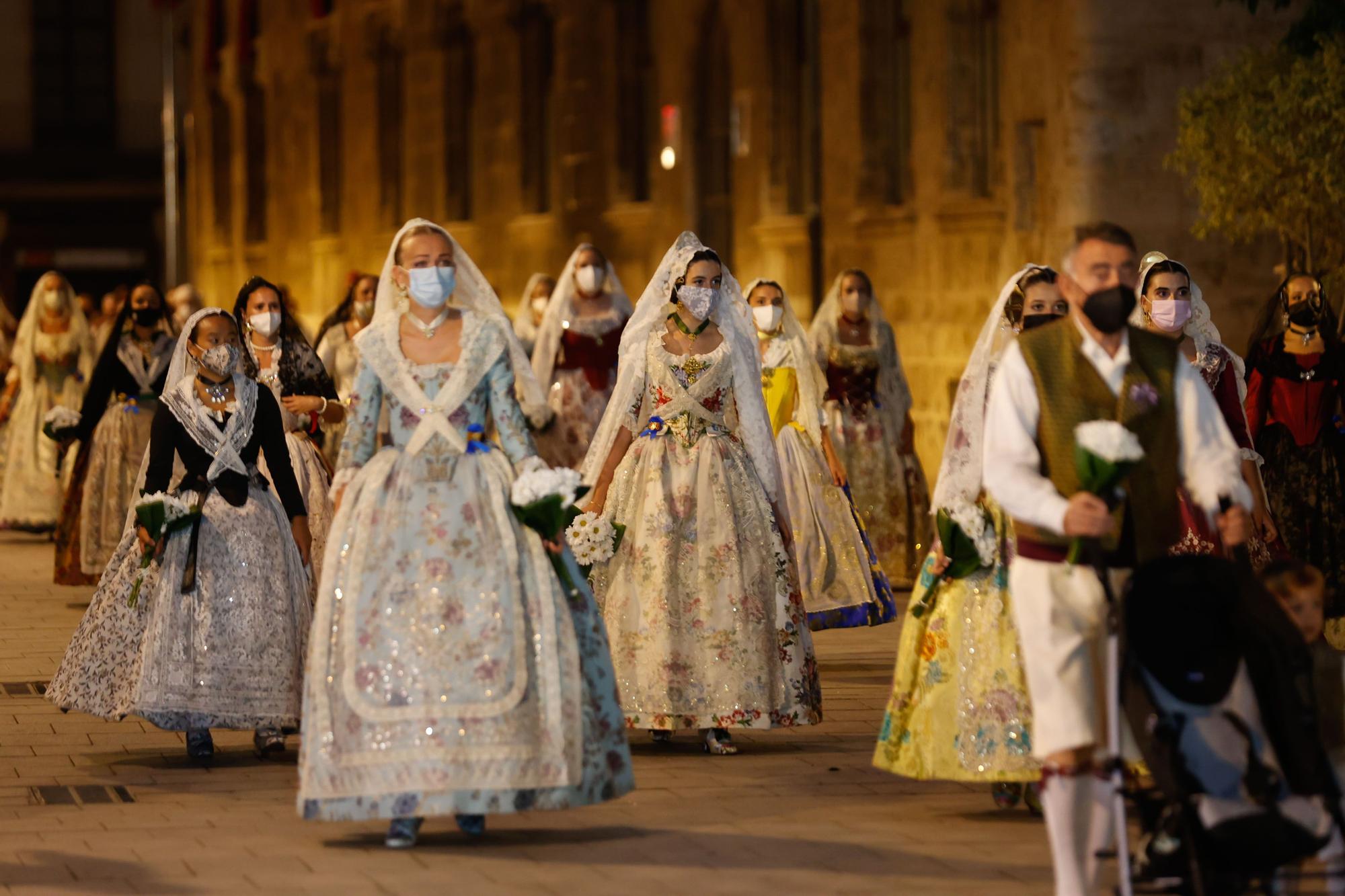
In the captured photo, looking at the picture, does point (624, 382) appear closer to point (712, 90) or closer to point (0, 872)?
point (0, 872)

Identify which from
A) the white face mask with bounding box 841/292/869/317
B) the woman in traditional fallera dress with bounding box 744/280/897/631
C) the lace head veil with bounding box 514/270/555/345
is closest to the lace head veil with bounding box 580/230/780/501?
the woman in traditional fallera dress with bounding box 744/280/897/631

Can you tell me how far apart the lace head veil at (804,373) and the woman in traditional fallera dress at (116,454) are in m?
3.76

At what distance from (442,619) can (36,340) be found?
44.1 ft

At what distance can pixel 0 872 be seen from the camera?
26.1ft

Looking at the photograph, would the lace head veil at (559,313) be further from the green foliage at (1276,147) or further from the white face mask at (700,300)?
the white face mask at (700,300)

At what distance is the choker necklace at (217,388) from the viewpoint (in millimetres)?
10359

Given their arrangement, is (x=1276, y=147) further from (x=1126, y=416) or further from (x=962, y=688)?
(x=1126, y=416)

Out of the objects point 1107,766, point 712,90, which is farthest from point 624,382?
point 712,90

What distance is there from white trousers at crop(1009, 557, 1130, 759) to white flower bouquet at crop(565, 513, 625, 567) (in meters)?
3.41

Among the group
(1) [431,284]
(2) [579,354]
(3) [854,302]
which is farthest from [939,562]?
(2) [579,354]

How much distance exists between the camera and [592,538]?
10.1 m

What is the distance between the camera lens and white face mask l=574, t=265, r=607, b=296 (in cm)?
1780

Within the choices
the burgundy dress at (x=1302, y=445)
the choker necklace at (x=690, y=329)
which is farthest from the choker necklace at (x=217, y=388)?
the burgundy dress at (x=1302, y=445)

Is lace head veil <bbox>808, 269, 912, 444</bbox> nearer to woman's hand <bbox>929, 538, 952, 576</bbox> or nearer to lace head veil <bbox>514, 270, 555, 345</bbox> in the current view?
lace head veil <bbox>514, 270, 555, 345</bbox>
